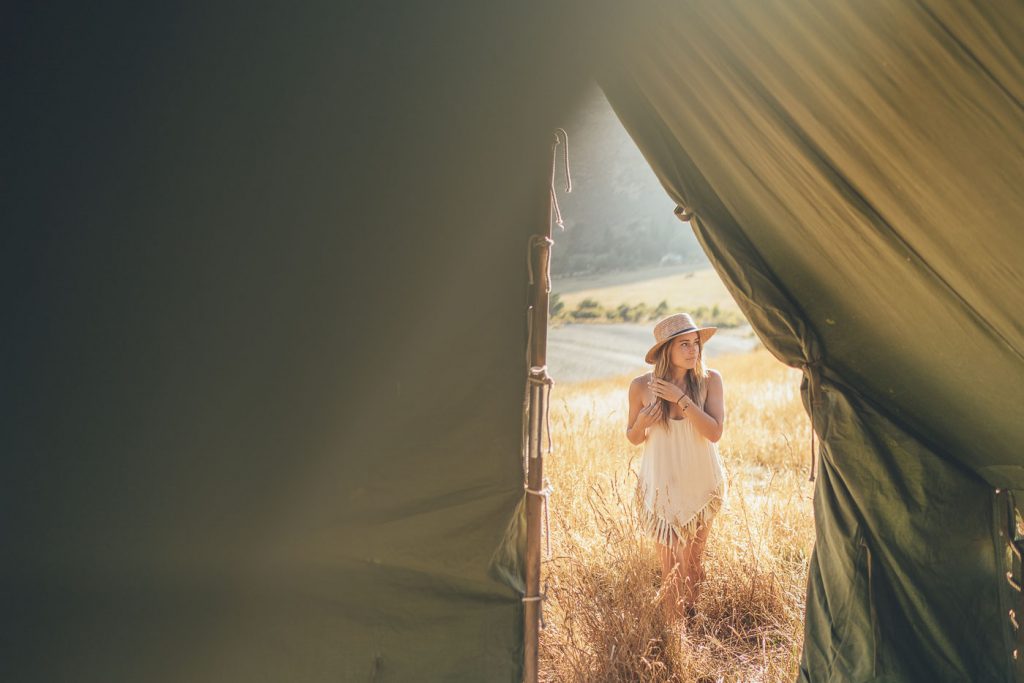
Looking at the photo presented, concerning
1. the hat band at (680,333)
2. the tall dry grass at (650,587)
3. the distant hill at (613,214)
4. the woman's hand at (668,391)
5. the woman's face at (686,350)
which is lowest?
the tall dry grass at (650,587)

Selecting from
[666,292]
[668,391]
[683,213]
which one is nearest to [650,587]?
[668,391]

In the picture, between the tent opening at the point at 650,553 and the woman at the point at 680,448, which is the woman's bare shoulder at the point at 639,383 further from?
the tent opening at the point at 650,553

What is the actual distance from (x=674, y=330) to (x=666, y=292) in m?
15.8

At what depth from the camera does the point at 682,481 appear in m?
2.77

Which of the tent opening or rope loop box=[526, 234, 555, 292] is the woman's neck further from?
rope loop box=[526, 234, 555, 292]

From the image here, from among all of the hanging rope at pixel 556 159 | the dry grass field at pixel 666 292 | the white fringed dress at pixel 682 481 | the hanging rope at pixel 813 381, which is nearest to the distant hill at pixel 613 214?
the hanging rope at pixel 556 159

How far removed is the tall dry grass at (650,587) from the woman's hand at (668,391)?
1.91ft

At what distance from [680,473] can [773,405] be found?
210 inches

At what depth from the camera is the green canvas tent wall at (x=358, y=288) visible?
4.82 ft

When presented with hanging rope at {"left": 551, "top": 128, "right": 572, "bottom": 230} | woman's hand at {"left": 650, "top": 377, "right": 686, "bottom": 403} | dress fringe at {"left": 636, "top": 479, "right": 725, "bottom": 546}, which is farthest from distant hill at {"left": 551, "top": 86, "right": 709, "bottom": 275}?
dress fringe at {"left": 636, "top": 479, "right": 725, "bottom": 546}

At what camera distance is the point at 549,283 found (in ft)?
5.46

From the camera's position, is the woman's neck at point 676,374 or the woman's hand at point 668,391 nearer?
Result: the woman's hand at point 668,391

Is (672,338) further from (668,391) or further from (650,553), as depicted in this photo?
(650,553)

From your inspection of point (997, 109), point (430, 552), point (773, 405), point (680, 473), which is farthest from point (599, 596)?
point (773, 405)
